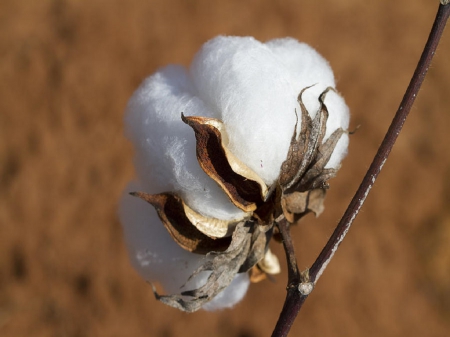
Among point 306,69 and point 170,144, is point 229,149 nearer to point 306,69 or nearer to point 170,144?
point 170,144

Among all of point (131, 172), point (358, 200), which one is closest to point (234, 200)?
point (358, 200)

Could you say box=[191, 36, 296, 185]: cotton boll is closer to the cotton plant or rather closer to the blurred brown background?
the cotton plant

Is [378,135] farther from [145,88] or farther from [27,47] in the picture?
[145,88]

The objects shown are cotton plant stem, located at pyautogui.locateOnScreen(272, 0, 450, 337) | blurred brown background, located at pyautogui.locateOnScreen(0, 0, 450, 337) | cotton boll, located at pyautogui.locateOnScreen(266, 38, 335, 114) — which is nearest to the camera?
cotton plant stem, located at pyautogui.locateOnScreen(272, 0, 450, 337)

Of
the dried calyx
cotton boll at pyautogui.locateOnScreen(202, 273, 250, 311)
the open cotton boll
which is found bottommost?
cotton boll at pyautogui.locateOnScreen(202, 273, 250, 311)

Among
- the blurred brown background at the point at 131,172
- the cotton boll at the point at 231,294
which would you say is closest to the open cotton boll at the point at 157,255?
the cotton boll at the point at 231,294

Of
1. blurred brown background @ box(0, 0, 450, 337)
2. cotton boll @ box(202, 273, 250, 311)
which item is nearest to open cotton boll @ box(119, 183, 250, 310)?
cotton boll @ box(202, 273, 250, 311)

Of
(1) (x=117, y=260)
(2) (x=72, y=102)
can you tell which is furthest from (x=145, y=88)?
(2) (x=72, y=102)
